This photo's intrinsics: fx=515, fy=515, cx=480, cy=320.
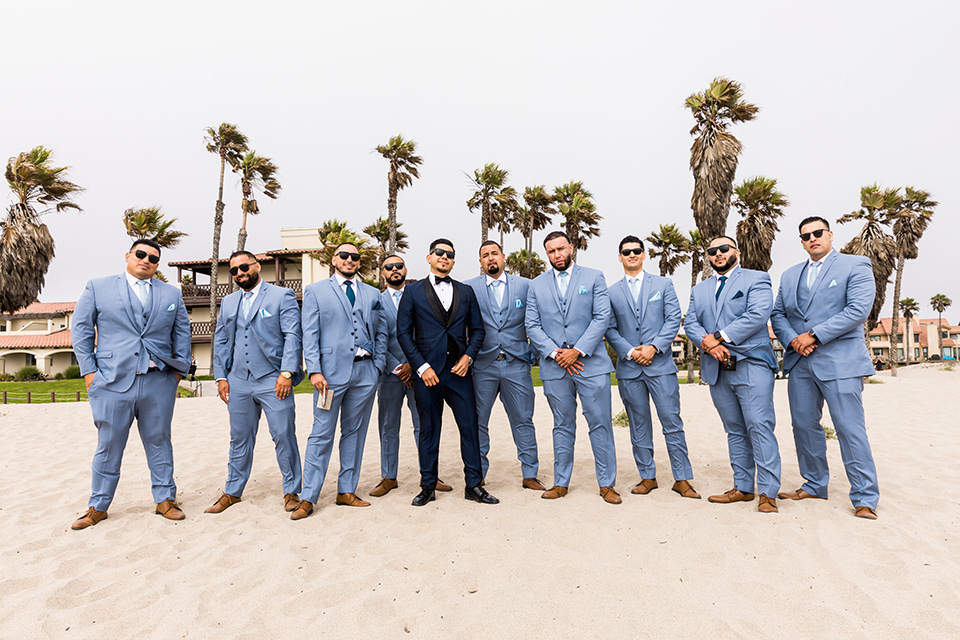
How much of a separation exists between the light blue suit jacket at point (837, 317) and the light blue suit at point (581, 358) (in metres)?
1.67

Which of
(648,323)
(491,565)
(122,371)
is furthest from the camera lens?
(648,323)

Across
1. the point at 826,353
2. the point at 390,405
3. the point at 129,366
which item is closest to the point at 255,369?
the point at 129,366

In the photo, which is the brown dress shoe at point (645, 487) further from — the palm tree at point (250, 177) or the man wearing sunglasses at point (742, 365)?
the palm tree at point (250, 177)

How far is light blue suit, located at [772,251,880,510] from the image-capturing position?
426 centimetres

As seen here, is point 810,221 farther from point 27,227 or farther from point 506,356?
point 27,227

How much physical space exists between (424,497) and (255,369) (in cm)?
195

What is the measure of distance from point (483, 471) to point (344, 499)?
1396mm

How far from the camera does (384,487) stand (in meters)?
5.22

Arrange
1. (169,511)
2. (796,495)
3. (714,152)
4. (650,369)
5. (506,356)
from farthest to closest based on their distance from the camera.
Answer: (714,152), (506,356), (650,369), (796,495), (169,511)

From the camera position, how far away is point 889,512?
166 inches

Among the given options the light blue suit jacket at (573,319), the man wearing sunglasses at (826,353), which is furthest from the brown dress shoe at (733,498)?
the light blue suit jacket at (573,319)

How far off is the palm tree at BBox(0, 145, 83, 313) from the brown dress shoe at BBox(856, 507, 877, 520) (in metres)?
23.4

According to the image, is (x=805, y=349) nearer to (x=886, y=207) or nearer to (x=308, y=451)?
(x=308, y=451)

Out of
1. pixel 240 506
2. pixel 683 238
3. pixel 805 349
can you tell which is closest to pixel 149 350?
pixel 240 506
